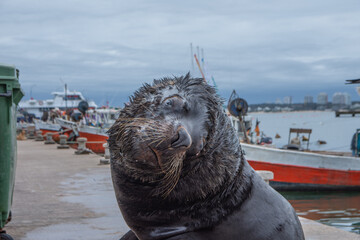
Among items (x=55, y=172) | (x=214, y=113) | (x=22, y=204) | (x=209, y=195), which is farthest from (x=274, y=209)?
(x=55, y=172)

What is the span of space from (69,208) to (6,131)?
3141mm

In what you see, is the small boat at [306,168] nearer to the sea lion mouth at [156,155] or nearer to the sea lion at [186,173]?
the sea lion at [186,173]

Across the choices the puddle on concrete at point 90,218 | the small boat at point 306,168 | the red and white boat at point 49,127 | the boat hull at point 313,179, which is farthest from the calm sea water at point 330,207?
the red and white boat at point 49,127

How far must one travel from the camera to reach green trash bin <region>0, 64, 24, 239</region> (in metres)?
4.65

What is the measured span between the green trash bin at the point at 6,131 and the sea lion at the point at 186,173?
2691 mm

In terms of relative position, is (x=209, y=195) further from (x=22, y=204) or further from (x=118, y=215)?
(x=22, y=204)

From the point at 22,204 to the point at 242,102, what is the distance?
13717 millimetres

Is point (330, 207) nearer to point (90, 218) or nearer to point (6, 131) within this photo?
point (90, 218)

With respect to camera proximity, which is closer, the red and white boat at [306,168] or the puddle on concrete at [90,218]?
the puddle on concrete at [90,218]

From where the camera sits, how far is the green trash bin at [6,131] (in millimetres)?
4648

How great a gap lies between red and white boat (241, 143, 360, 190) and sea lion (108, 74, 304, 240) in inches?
590

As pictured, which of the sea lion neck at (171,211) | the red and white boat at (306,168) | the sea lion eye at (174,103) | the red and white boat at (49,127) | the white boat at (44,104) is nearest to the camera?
the sea lion eye at (174,103)

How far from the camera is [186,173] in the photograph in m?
2.21

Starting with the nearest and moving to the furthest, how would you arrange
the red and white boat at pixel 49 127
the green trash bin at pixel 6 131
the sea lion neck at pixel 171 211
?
the sea lion neck at pixel 171 211
the green trash bin at pixel 6 131
the red and white boat at pixel 49 127
